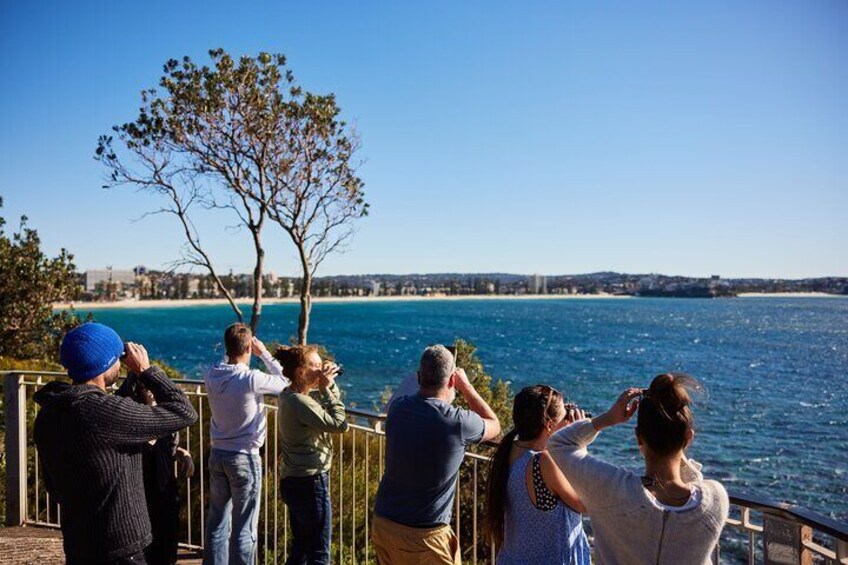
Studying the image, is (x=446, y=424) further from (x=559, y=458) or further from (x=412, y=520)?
(x=559, y=458)

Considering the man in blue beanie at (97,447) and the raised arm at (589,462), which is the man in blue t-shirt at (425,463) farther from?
the man in blue beanie at (97,447)

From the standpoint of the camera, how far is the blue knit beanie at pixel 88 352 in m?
2.77

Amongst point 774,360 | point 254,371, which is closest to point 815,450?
point 254,371

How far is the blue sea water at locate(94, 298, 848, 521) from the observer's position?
946 inches

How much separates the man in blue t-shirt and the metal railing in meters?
0.37

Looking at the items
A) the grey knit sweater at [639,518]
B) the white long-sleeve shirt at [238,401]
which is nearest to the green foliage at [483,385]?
the white long-sleeve shirt at [238,401]

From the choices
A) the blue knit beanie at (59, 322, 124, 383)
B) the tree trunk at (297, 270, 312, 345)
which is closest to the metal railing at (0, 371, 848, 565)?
the blue knit beanie at (59, 322, 124, 383)

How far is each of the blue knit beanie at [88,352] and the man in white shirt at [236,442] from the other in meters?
1.31

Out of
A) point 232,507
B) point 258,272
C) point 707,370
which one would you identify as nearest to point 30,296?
point 258,272

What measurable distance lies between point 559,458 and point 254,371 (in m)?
2.31

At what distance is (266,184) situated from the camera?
14820mm

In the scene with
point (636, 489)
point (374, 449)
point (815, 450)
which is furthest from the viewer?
point (815, 450)

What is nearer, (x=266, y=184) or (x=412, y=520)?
(x=412, y=520)

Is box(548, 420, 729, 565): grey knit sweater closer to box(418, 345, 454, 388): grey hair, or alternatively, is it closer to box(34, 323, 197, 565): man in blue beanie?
box(418, 345, 454, 388): grey hair
